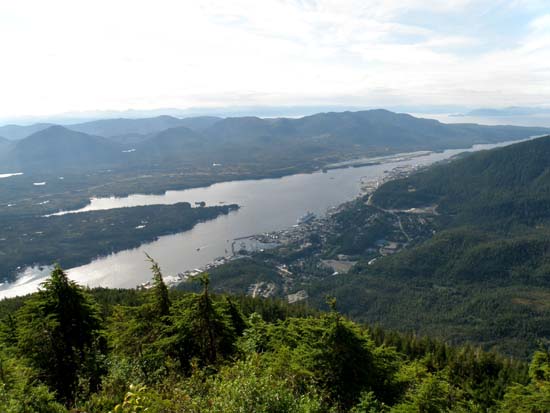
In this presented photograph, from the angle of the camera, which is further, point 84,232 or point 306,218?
point 306,218

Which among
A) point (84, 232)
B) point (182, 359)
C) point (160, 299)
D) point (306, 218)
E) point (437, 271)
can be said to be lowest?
point (437, 271)

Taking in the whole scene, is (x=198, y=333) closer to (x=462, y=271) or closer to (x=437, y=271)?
(x=437, y=271)

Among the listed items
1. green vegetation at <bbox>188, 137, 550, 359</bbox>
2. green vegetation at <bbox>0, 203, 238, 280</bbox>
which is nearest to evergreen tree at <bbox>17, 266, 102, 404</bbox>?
green vegetation at <bbox>188, 137, 550, 359</bbox>

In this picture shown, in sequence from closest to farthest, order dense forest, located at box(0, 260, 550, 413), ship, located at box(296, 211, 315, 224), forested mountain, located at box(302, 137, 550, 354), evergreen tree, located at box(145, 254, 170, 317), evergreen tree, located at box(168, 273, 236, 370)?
1. dense forest, located at box(0, 260, 550, 413)
2. evergreen tree, located at box(168, 273, 236, 370)
3. evergreen tree, located at box(145, 254, 170, 317)
4. forested mountain, located at box(302, 137, 550, 354)
5. ship, located at box(296, 211, 315, 224)

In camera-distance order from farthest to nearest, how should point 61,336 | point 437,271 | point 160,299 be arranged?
point 437,271 → point 160,299 → point 61,336

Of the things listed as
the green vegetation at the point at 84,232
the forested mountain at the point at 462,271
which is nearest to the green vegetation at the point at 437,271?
the forested mountain at the point at 462,271

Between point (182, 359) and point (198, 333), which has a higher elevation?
point (198, 333)

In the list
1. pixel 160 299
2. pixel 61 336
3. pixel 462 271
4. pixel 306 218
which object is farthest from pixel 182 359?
pixel 306 218

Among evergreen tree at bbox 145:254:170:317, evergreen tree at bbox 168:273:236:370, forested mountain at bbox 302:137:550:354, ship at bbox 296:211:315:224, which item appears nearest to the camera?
evergreen tree at bbox 168:273:236:370

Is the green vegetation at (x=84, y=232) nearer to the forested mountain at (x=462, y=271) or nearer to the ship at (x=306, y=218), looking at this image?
the ship at (x=306, y=218)

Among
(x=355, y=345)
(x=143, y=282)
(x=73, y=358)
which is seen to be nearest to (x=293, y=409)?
(x=355, y=345)

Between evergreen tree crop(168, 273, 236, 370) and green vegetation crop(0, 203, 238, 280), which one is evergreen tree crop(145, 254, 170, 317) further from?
green vegetation crop(0, 203, 238, 280)

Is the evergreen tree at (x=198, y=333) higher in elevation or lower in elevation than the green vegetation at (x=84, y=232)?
higher
